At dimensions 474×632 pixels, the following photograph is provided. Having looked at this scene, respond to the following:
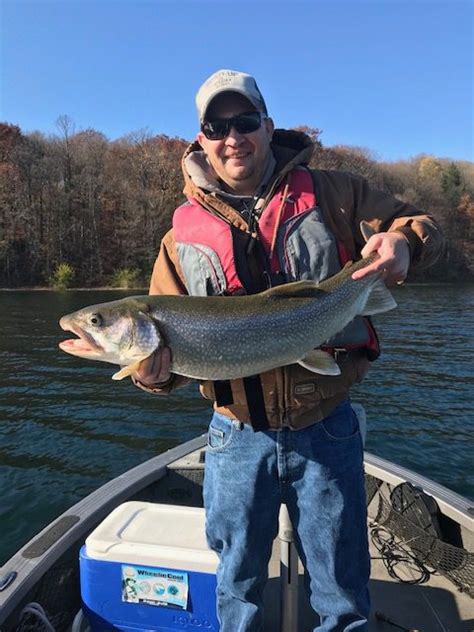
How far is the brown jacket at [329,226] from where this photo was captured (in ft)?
8.83

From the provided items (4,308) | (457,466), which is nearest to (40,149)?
(4,308)

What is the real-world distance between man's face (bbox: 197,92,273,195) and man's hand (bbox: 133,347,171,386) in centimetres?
105

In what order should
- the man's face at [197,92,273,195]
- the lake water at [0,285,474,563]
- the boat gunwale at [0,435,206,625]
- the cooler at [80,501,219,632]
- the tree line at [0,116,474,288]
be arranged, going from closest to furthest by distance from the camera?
1. the man's face at [197,92,273,195]
2. the cooler at [80,501,219,632]
3. the boat gunwale at [0,435,206,625]
4. the lake water at [0,285,474,563]
5. the tree line at [0,116,474,288]

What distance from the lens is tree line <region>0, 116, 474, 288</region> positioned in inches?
1908

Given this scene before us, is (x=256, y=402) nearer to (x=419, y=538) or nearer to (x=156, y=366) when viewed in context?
(x=156, y=366)

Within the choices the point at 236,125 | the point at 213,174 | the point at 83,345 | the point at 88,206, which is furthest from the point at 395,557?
the point at 88,206

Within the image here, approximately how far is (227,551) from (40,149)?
189 feet

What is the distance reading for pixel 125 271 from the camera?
1785 inches

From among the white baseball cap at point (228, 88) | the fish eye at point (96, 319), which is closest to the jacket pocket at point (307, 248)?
the white baseball cap at point (228, 88)

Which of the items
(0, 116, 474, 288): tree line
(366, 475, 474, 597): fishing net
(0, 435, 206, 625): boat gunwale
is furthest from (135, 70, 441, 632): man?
(0, 116, 474, 288): tree line

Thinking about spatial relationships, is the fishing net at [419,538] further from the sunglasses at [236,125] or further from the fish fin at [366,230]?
the sunglasses at [236,125]

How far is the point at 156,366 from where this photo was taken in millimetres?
2787

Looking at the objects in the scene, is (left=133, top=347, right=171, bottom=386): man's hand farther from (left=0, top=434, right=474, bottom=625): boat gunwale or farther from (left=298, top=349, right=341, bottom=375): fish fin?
(left=0, top=434, right=474, bottom=625): boat gunwale

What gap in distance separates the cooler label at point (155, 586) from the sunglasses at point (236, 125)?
2635 millimetres
